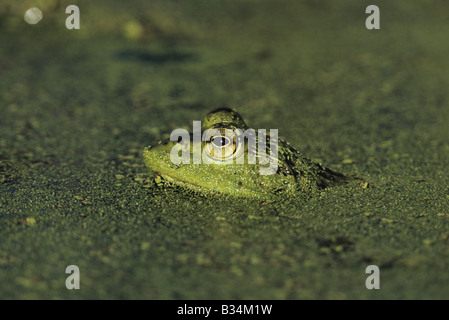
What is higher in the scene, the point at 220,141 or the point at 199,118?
the point at 199,118

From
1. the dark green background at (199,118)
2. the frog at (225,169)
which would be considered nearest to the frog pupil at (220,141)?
the frog at (225,169)

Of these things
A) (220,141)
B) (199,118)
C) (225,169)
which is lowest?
(225,169)

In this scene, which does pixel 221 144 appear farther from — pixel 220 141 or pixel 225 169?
pixel 225 169

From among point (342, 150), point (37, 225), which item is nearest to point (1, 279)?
point (37, 225)

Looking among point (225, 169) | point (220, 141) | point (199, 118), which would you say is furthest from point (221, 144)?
point (199, 118)

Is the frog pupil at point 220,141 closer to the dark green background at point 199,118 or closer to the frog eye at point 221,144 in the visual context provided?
the frog eye at point 221,144

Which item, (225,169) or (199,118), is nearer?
(225,169)

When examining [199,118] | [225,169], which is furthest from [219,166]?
[199,118]

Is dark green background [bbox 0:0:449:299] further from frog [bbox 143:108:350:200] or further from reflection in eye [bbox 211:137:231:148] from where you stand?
reflection in eye [bbox 211:137:231:148]

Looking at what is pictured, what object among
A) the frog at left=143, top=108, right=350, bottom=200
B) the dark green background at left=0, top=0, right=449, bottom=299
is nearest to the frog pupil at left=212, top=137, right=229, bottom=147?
the frog at left=143, top=108, right=350, bottom=200
